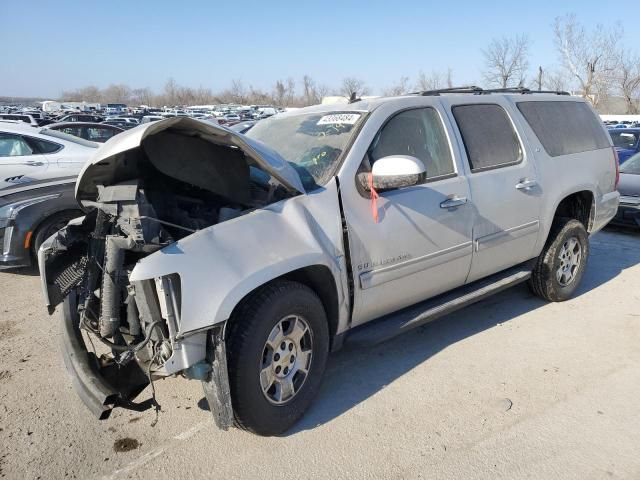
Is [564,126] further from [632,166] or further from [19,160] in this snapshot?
[19,160]

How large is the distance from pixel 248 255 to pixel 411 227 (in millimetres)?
1217

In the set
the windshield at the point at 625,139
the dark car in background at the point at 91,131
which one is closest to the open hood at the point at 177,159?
the dark car in background at the point at 91,131

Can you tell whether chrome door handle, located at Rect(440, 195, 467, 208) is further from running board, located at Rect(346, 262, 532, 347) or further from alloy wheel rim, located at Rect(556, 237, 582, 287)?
alloy wheel rim, located at Rect(556, 237, 582, 287)

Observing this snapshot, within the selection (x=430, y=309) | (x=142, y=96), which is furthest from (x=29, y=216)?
(x=142, y=96)

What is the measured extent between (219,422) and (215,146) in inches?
60.5

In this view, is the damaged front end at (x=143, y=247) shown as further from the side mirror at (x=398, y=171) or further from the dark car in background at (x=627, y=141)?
the dark car in background at (x=627, y=141)

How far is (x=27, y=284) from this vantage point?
5.60 meters

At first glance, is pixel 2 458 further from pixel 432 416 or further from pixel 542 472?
pixel 542 472

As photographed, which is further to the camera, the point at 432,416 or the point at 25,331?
the point at 25,331

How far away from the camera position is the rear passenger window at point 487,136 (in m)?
3.85

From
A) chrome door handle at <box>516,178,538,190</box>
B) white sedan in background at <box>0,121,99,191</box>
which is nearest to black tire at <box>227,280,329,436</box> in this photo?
chrome door handle at <box>516,178,538,190</box>

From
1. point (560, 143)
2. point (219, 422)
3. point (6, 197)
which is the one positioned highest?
point (560, 143)

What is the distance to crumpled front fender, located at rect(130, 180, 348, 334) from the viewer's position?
241 centimetres

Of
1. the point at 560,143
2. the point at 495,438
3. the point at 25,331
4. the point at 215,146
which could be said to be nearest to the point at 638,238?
the point at 560,143
